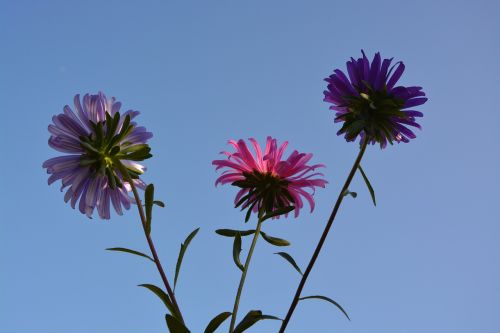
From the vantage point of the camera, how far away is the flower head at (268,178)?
1.85m

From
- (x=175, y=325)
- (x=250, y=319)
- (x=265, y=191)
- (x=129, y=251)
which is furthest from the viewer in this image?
(x=265, y=191)

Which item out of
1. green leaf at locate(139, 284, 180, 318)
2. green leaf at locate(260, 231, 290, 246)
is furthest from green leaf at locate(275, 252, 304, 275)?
green leaf at locate(139, 284, 180, 318)

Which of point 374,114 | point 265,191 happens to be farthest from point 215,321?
point 374,114

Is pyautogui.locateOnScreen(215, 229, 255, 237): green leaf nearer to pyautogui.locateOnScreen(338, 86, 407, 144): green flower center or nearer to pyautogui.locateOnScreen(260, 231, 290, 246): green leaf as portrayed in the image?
pyautogui.locateOnScreen(260, 231, 290, 246): green leaf

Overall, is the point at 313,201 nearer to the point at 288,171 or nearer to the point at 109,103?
the point at 288,171

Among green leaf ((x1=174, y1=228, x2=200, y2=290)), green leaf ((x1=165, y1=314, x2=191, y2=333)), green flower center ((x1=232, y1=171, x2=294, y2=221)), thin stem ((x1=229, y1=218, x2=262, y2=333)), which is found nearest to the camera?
green leaf ((x1=165, y1=314, x2=191, y2=333))

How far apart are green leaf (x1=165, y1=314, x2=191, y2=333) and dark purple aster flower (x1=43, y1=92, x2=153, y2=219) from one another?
1.85ft

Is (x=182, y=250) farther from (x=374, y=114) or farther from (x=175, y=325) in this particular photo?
(x=374, y=114)

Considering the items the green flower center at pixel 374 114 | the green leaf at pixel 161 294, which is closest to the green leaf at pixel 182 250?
the green leaf at pixel 161 294

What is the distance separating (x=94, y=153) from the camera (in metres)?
1.74

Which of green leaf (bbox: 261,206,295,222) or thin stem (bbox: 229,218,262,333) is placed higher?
green leaf (bbox: 261,206,295,222)

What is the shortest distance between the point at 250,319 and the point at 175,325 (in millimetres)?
222

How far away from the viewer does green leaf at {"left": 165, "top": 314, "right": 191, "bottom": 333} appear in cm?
135

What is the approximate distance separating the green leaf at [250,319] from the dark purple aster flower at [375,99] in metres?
0.67
